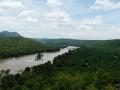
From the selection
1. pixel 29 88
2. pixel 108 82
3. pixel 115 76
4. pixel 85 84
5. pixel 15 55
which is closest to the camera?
pixel 29 88

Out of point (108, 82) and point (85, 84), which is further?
point (108, 82)

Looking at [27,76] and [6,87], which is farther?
[27,76]

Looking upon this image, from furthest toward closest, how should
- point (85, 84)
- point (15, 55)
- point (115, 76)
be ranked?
point (15, 55), point (115, 76), point (85, 84)

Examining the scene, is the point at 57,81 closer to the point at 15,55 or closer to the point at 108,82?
the point at 108,82

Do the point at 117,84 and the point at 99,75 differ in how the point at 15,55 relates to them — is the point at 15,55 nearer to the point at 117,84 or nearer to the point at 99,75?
the point at 99,75

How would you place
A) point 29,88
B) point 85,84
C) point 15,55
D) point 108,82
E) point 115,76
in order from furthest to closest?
point 15,55
point 115,76
point 108,82
point 85,84
point 29,88

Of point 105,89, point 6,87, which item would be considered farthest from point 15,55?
point 105,89

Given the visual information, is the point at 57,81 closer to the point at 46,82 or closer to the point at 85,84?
the point at 46,82

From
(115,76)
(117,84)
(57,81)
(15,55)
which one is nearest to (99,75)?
(115,76)

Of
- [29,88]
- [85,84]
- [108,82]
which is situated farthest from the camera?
[108,82]
